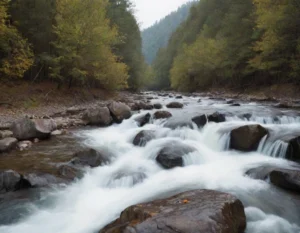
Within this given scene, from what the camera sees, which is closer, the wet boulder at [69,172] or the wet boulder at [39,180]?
the wet boulder at [39,180]

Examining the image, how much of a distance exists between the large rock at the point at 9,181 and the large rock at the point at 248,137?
750 centimetres

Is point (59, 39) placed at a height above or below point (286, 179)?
above

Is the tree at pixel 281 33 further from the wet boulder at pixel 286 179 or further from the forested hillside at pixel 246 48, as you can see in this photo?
the wet boulder at pixel 286 179

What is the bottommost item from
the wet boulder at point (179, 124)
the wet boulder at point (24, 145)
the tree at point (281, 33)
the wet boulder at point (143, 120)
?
the wet boulder at point (24, 145)

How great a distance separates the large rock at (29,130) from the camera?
1007 cm

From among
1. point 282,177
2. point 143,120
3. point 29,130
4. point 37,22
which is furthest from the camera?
point 37,22

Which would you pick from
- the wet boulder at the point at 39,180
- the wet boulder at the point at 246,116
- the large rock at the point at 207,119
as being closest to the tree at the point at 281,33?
the wet boulder at the point at 246,116

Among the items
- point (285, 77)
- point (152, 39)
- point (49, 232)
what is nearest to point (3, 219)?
point (49, 232)

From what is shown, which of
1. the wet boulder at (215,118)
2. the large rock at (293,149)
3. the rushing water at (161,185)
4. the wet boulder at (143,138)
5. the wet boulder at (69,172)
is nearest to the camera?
the rushing water at (161,185)

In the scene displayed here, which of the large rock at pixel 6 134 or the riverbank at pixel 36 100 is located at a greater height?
the riverbank at pixel 36 100

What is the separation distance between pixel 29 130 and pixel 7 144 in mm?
1472

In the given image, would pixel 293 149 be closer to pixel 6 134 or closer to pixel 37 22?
pixel 6 134

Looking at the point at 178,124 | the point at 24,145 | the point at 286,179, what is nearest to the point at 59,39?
the point at 24,145

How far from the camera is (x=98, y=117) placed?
Result: 1411cm
